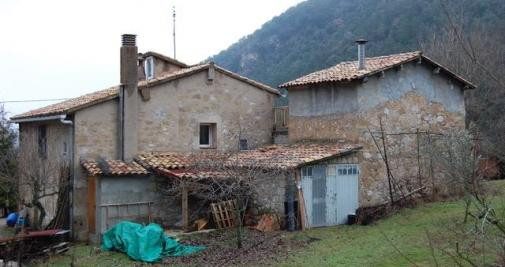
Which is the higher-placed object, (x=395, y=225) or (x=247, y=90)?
(x=247, y=90)

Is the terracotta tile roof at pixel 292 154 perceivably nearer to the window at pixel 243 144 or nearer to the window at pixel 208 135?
the window at pixel 243 144

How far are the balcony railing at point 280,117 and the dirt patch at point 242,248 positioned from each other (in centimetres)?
676

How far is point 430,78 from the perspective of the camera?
2009cm

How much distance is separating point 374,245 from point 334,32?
32.1 meters

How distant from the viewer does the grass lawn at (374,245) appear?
12.6 m

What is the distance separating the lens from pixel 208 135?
69.5 feet

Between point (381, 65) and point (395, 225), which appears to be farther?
point (381, 65)

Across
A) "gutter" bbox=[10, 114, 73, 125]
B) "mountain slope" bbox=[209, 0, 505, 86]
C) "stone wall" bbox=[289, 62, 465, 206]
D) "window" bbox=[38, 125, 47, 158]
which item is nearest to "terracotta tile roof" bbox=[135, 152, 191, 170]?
"gutter" bbox=[10, 114, 73, 125]

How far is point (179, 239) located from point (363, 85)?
7741mm

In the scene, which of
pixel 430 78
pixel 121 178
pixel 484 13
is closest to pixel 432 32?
pixel 484 13

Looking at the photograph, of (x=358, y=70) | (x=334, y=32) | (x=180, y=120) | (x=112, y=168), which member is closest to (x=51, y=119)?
(x=112, y=168)

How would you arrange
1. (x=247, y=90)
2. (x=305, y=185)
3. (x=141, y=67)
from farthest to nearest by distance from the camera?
(x=141, y=67) < (x=247, y=90) < (x=305, y=185)

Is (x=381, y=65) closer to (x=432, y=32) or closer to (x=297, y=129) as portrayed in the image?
(x=297, y=129)

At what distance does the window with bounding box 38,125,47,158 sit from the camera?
20719mm
